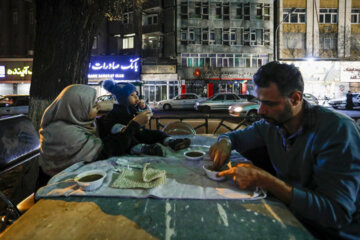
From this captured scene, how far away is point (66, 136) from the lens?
6.98 ft

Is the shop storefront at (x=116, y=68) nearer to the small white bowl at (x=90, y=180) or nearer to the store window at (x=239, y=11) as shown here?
the store window at (x=239, y=11)

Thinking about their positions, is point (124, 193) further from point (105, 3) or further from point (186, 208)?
point (105, 3)

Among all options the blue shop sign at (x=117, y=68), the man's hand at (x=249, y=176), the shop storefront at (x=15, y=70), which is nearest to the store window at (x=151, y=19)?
the blue shop sign at (x=117, y=68)

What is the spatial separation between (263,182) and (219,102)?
1891 centimetres

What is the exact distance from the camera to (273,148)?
1.88 metres

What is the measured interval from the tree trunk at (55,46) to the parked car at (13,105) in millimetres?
13780

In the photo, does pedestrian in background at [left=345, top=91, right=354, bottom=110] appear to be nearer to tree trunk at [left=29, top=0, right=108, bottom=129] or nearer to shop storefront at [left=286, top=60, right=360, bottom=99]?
shop storefront at [left=286, top=60, right=360, bottom=99]

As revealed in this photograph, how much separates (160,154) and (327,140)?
5.05 feet

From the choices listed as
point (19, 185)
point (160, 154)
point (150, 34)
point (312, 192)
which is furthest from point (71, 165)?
point (150, 34)

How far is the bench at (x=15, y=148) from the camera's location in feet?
6.25

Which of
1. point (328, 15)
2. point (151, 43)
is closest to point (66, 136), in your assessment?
point (151, 43)

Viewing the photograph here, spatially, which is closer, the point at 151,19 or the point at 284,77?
the point at 284,77

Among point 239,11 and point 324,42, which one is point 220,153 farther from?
point 324,42

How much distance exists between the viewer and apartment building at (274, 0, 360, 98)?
2594 cm
